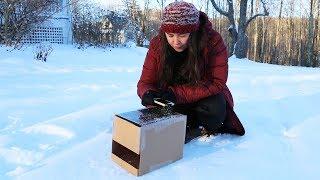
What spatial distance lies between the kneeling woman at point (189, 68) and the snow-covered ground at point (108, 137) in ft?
0.79

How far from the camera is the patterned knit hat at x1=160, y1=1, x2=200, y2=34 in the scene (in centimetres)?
210

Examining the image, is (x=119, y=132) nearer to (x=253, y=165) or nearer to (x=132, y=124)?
(x=132, y=124)

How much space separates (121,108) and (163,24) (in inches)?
47.0

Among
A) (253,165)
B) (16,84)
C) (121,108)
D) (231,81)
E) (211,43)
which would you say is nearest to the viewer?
(253,165)

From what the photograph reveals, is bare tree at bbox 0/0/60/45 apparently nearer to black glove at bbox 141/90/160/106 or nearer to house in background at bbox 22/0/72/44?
house in background at bbox 22/0/72/44

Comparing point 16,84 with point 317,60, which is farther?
point 317,60

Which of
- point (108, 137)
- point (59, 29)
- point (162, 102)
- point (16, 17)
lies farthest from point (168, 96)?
point (59, 29)

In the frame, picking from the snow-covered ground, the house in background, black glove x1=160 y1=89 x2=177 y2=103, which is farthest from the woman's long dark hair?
the house in background

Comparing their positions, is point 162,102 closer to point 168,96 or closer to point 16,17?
point 168,96

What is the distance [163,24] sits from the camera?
2160mm

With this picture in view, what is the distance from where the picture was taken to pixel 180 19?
2.10 metres

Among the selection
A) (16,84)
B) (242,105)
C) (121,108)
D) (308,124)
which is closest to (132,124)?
(121,108)

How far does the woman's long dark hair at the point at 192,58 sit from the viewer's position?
2.22 metres

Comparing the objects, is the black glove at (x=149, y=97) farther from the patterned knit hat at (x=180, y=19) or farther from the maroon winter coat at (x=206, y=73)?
the patterned knit hat at (x=180, y=19)
